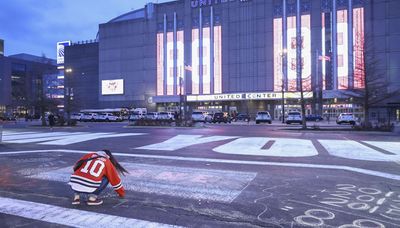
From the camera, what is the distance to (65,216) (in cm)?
511

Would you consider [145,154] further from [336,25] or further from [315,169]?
[336,25]

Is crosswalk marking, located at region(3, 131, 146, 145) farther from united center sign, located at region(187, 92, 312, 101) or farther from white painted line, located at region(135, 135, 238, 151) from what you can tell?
united center sign, located at region(187, 92, 312, 101)

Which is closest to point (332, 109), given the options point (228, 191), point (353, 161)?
point (353, 161)

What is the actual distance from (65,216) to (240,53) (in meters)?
68.0

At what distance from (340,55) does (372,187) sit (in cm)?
6220

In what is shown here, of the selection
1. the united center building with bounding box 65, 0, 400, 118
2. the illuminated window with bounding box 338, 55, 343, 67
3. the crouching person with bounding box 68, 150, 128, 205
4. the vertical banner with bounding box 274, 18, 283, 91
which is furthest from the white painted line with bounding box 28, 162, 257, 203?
the illuminated window with bounding box 338, 55, 343, 67

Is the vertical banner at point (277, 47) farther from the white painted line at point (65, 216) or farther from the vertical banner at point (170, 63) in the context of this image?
the white painted line at point (65, 216)

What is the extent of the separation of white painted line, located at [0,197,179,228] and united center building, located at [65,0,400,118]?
4831 cm

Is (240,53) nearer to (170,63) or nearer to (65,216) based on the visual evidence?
(170,63)

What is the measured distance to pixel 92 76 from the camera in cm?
9644

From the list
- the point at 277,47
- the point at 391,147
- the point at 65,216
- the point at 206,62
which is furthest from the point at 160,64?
the point at 65,216

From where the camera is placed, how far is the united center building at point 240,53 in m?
61.6

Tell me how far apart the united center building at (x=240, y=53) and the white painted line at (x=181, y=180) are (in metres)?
45.2

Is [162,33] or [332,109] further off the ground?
[162,33]
